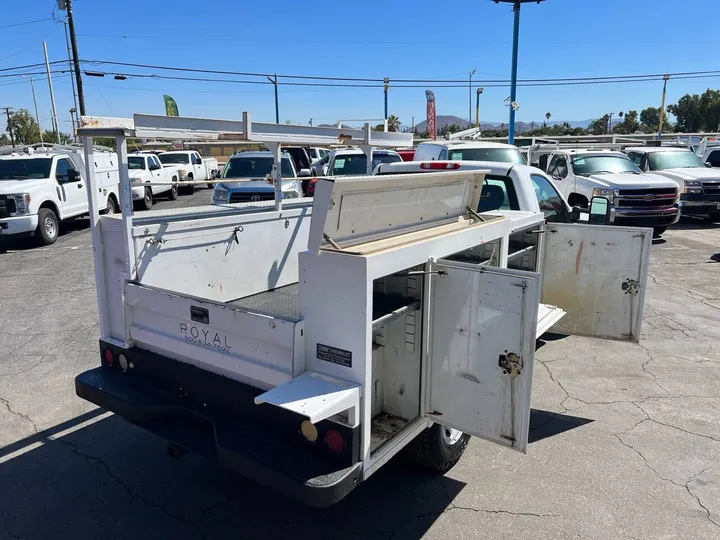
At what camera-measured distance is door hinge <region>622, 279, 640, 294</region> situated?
4703 mm

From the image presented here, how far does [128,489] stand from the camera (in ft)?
11.4

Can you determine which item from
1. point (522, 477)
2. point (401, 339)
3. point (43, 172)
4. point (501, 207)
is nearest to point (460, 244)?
point (401, 339)

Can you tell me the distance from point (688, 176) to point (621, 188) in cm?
400

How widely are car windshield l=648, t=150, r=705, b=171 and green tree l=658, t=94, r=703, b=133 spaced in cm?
5611

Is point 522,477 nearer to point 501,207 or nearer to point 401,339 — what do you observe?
point 401,339

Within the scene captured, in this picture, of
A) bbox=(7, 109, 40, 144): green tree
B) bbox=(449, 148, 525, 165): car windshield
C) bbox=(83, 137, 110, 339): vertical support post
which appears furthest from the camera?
bbox=(7, 109, 40, 144): green tree

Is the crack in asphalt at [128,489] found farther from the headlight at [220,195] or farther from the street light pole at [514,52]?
the street light pole at [514,52]

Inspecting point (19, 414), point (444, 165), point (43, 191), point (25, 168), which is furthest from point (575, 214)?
point (25, 168)

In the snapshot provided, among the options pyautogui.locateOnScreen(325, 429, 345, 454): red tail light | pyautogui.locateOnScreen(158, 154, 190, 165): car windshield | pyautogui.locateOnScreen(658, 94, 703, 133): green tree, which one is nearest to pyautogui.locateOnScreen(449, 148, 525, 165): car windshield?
pyautogui.locateOnScreen(325, 429, 345, 454): red tail light

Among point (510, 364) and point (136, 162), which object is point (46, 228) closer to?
point (136, 162)

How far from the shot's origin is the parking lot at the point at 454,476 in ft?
10.2

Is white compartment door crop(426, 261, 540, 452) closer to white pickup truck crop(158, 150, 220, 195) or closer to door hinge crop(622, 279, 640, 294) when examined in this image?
door hinge crop(622, 279, 640, 294)

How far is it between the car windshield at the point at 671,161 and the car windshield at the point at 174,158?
1916 centimetres

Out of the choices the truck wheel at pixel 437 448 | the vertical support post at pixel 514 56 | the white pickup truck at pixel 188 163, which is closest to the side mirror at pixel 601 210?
the truck wheel at pixel 437 448
